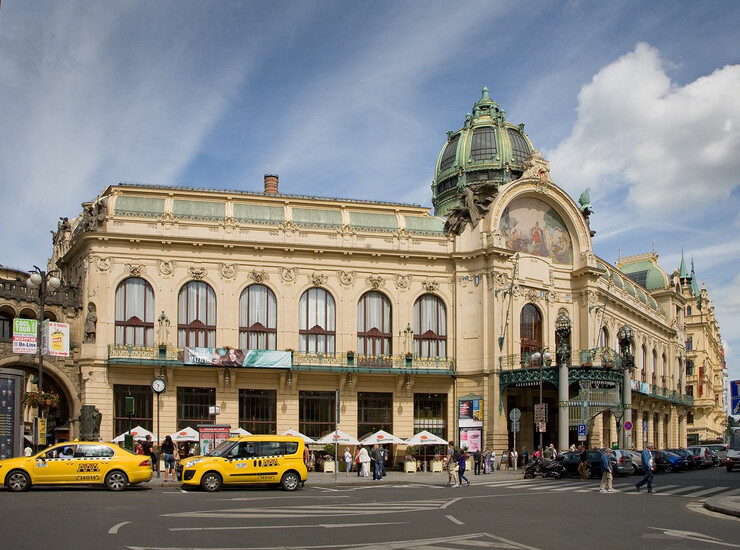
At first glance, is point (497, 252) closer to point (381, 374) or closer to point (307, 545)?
point (381, 374)

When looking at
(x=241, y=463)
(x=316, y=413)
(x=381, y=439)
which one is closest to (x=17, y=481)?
(x=241, y=463)

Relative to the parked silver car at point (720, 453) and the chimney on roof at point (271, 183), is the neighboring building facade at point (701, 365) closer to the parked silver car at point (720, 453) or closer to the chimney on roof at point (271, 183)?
the parked silver car at point (720, 453)

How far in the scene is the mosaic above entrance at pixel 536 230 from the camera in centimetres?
5641

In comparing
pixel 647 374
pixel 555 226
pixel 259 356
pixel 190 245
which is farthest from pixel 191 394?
pixel 647 374

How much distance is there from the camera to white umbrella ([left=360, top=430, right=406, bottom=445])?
48.3 meters

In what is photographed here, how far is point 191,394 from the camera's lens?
50.0 metres

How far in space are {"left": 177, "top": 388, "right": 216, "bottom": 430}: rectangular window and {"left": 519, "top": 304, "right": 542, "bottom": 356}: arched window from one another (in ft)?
62.3

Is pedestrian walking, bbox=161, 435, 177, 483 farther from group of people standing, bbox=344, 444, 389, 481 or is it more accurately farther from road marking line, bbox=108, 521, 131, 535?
road marking line, bbox=108, 521, 131, 535

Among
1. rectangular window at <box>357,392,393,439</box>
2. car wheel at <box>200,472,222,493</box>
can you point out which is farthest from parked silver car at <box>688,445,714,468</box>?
car wheel at <box>200,472,222,493</box>

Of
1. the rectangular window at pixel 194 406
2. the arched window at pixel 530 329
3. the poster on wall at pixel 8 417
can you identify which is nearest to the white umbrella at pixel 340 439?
the rectangular window at pixel 194 406

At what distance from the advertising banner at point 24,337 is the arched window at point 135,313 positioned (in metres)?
12.3

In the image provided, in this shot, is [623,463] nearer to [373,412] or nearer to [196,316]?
[373,412]

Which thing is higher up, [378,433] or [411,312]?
[411,312]

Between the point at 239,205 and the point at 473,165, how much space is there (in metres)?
21.4
